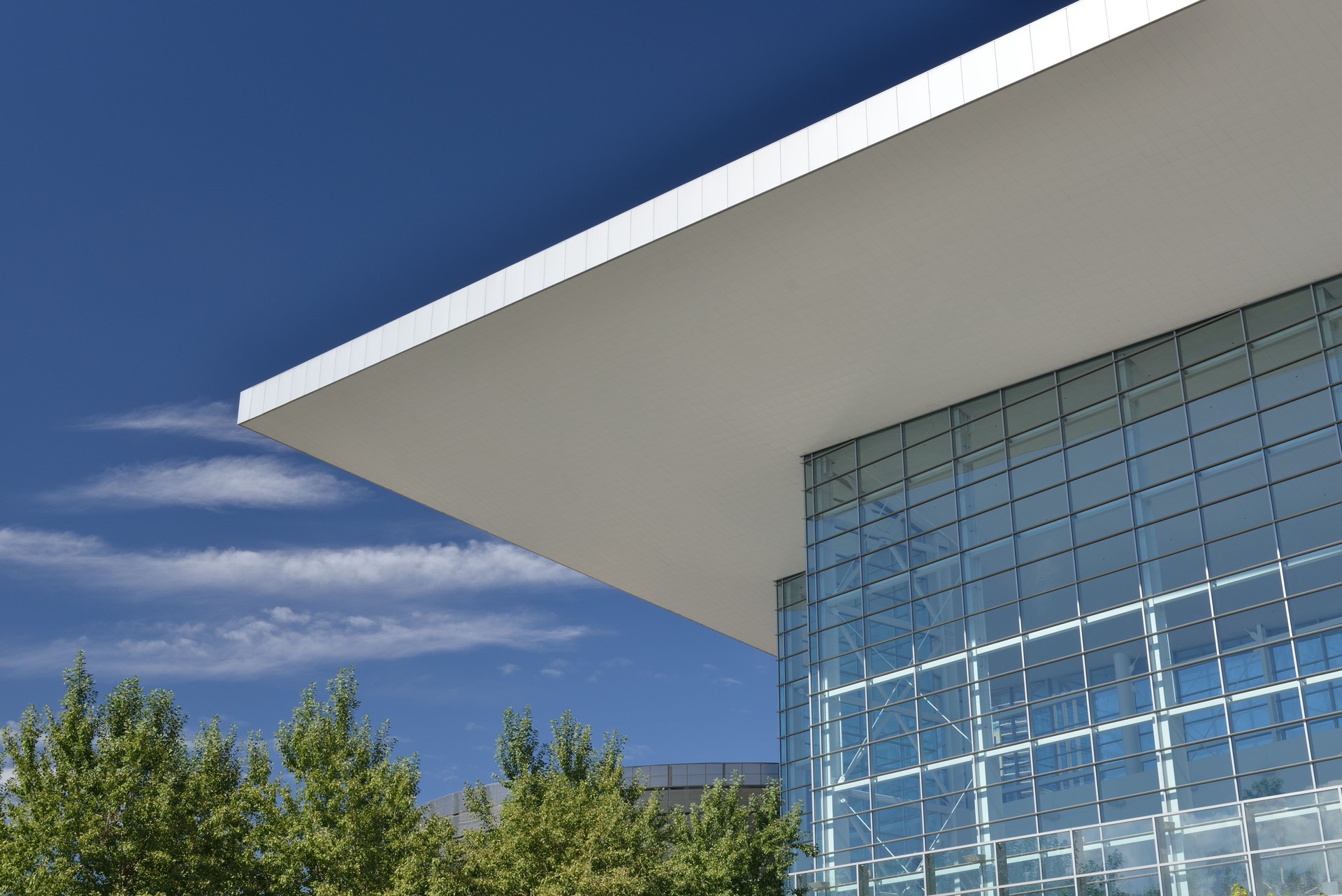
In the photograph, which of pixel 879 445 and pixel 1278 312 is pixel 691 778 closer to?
pixel 879 445

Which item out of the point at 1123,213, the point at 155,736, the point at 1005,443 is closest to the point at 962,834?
the point at 1005,443

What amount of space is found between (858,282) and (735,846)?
11.1 meters

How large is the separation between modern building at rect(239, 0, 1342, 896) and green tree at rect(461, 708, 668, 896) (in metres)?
4.40

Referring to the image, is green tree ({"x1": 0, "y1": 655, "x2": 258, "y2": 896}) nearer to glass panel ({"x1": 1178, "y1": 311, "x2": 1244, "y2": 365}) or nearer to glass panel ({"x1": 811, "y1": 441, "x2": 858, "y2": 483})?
glass panel ({"x1": 811, "y1": 441, "x2": 858, "y2": 483})

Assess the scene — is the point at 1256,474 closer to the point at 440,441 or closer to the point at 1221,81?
the point at 1221,81

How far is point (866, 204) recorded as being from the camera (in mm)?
22344

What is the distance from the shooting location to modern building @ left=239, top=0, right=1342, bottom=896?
20.2 m

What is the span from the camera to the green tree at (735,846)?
1008 inches

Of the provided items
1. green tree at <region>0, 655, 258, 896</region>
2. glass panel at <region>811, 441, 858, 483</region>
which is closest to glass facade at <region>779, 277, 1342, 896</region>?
glass panel at <region>811, 441, 858, 483</region>

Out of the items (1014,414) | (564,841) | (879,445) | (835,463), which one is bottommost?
(564,841)

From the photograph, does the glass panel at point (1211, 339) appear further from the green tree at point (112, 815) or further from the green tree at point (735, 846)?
the green tree at point (112, 815)

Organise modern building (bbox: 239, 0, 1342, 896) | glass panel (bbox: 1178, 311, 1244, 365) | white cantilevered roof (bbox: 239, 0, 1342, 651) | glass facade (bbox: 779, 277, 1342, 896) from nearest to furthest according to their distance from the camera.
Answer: white cantilevered roof (bbox: 239, 0, 1342, 651) < modern building (bbox: 239, 0, 1342, 896) < glass facade (bbox: 779, 277, 1342, 896) < glass panel (bbox: 1178, 311, 1244, 365)

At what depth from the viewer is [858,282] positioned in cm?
2433

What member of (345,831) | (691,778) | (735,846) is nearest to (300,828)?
(345,831)
